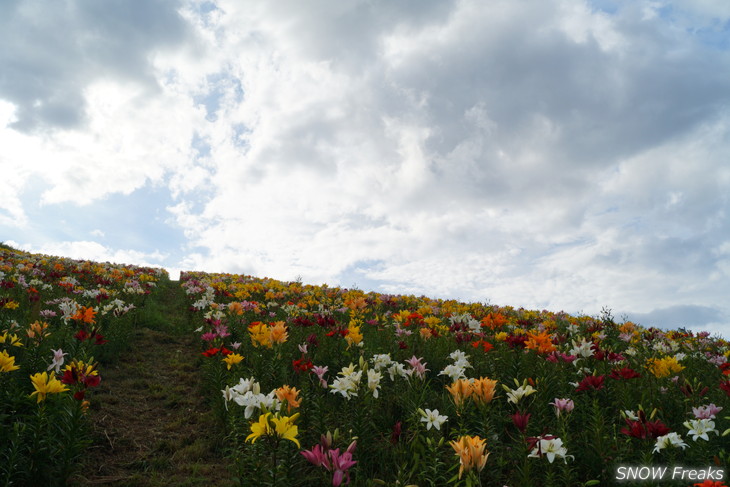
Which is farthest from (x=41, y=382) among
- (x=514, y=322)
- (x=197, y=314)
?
(x=514, y=322)

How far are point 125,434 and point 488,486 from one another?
438 centimetres

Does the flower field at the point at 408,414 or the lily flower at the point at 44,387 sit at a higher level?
the lily flower at the point at 44,387

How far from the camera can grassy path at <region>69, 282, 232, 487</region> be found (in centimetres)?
396

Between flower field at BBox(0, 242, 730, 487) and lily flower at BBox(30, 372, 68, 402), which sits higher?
lily flower at BBox(30, 372, 68, 402)

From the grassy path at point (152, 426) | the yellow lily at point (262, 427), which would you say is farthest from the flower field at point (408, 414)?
the grassy path at point (152, 426)

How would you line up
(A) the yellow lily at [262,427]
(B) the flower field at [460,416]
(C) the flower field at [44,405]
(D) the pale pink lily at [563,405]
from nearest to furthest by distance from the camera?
(A) the yellow lily at [262,427] < (B) the flower field at [460,416] < (D) the pale pink lily at [563,405] < (C) the flower field at [44,405]

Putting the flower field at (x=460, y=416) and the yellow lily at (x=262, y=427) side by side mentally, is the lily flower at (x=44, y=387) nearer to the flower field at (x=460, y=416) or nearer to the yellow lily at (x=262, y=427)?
the flower field at (x=460, y=416)

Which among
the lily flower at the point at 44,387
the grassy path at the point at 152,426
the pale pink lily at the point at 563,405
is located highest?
the lily flower at the point at 44,387

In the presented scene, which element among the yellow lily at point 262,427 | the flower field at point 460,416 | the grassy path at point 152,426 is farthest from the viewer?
the grassy path at point 152,426

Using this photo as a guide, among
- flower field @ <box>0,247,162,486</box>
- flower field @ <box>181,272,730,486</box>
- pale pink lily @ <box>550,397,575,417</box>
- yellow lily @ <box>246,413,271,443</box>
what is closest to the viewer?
yellow lily @ <box>246,413,271,443</box>

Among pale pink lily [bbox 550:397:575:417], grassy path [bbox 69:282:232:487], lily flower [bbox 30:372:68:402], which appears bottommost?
grassy path [bbox 69:282:232:487]

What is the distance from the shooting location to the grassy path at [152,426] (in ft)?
13.0

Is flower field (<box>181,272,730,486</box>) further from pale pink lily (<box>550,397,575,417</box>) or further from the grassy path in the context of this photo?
the grassy path

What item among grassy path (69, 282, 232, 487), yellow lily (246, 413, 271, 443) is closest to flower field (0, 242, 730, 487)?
yellow lily (246, 413, 271, 443)
